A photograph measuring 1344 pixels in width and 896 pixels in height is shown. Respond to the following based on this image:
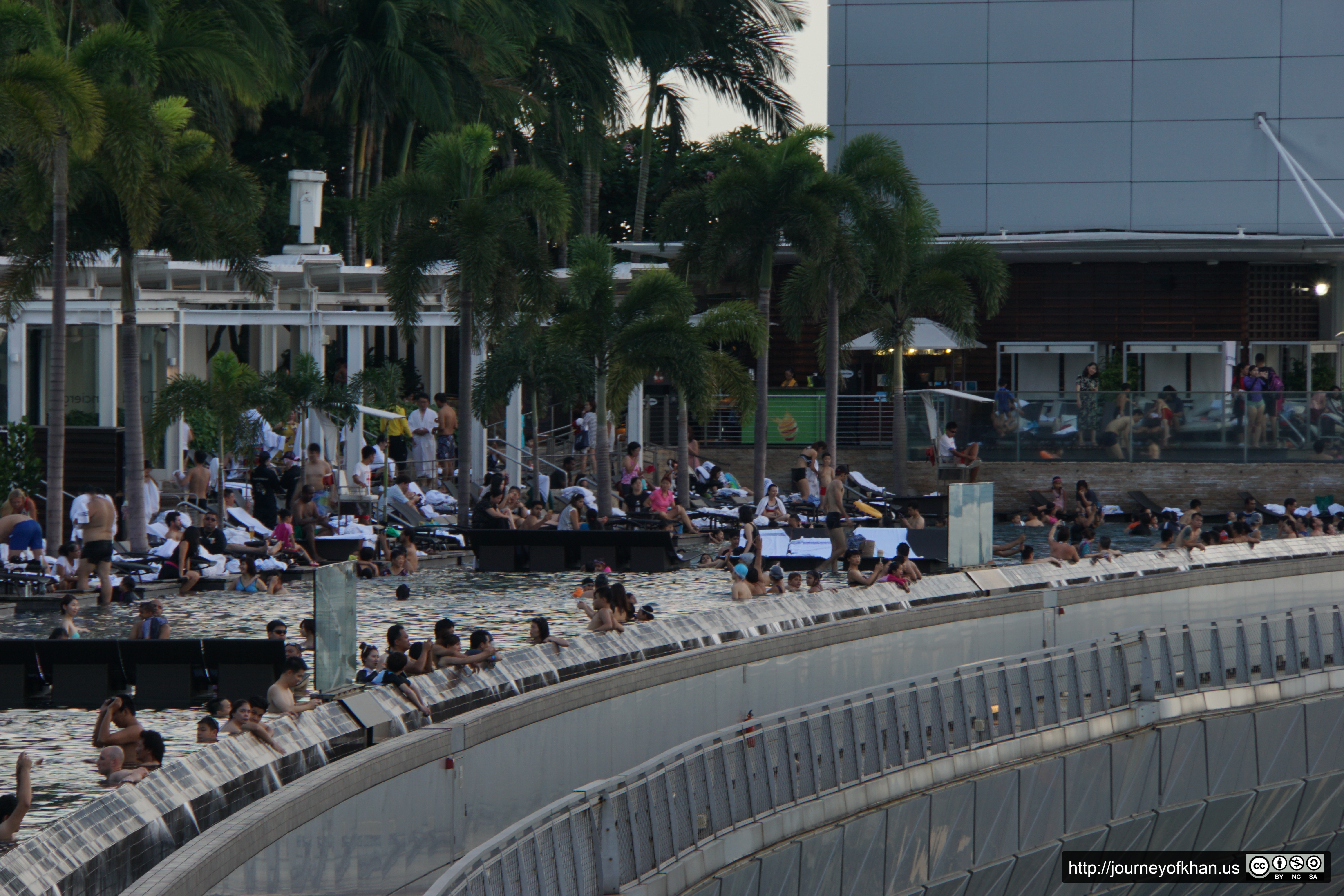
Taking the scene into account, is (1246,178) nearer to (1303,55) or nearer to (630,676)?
(1303,55)

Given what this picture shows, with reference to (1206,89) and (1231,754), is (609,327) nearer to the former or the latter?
(1231,754)

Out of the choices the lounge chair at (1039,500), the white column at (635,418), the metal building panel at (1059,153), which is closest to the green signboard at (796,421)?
the white column at (635,418)

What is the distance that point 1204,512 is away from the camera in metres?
31.8

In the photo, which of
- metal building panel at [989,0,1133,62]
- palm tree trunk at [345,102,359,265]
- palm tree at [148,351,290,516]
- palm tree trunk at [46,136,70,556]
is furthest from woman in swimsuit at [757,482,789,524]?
metal building panel at [989,0,1133,62]

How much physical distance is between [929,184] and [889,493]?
12.8m

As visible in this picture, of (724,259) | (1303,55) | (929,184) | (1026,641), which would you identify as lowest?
(1026,641)

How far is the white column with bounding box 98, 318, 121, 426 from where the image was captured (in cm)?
2409

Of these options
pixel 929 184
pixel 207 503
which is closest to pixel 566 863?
pixel 207 503

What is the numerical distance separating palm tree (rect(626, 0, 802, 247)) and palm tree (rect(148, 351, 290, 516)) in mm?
21446

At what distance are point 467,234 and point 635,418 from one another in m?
8.44

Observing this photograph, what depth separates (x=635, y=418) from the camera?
3278cm

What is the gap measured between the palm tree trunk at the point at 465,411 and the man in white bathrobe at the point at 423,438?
1943 mm

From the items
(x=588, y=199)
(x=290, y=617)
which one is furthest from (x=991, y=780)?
(x=588, y=199)

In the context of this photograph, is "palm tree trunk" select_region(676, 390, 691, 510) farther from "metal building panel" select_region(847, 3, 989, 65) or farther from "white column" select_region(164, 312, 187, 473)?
"metal building panel" select_region(847, 3, 989, 65)
